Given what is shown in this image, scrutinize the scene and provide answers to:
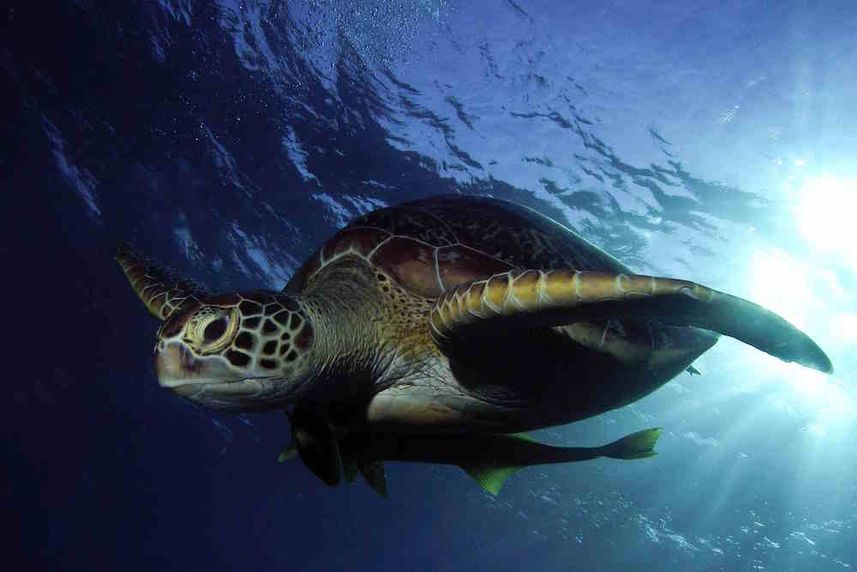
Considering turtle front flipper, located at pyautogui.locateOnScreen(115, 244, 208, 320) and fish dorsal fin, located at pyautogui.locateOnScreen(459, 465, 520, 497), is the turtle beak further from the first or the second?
fish dorsal fin, located at pyautogui.locateOnScreen(459, 465, 520, 497)

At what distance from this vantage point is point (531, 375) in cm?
285

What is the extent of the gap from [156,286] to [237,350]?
1.96m

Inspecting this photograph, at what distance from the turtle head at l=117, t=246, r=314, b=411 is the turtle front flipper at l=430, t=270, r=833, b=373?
0.77 metres

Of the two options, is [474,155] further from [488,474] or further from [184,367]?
[184,367]

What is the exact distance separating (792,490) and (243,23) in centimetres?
2832

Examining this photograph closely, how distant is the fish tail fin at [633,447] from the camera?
368 cm

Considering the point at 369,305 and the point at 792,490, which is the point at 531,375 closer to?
the point at 369,305

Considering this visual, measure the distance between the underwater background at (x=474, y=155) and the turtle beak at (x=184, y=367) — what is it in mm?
7678

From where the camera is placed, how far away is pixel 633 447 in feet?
12.2

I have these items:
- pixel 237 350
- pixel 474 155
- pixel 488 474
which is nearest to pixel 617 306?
pixel 237 350

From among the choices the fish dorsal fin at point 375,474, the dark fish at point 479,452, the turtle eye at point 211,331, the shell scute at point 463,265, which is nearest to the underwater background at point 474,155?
the shell scute at point 463,265

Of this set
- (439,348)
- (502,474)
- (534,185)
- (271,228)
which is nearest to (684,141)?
(534,185)

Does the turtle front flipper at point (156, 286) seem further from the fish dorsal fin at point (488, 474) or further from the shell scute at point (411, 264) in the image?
the fish dorsal fin at point (488, 474)

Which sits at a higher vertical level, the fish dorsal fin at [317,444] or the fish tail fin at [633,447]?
the fish tail fin at [633,447]
